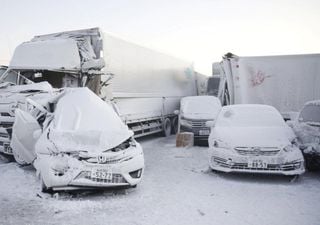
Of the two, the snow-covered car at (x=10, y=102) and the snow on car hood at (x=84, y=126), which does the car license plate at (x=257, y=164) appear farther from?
the snow-covered car at (x=10, y=102)

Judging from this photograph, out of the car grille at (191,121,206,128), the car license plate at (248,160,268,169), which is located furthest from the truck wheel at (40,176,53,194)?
the car grille at (191,121,206,128)

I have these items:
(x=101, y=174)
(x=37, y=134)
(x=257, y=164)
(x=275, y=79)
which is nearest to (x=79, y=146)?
(x=101, y=174)

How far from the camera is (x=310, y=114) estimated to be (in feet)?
24.8

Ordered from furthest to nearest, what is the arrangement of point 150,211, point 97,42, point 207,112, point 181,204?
point 207,112 → point 97,42 → point 181,204 → point 150,211

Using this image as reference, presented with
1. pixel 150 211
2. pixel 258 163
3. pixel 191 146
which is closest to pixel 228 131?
pixel 258 163

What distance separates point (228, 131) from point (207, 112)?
17.0 ft

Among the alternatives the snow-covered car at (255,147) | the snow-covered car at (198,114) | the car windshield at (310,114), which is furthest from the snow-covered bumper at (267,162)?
the snow-covered car at (198,114)

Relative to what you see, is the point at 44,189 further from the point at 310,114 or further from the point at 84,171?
the point at 310,114

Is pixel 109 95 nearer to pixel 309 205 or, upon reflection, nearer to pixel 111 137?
pixel 111 137

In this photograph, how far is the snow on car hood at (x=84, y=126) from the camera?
520cm

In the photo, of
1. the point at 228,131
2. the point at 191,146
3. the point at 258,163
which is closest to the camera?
the point at 258,163

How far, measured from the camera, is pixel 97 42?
9.42 meters

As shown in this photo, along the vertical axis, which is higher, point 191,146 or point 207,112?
point 207,112

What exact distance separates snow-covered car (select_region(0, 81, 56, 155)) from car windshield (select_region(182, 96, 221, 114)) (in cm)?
572
